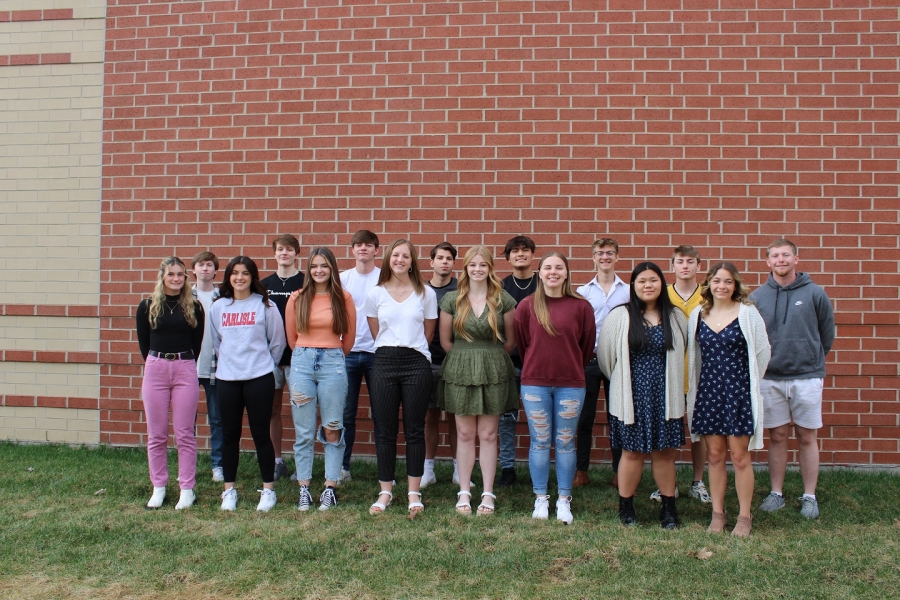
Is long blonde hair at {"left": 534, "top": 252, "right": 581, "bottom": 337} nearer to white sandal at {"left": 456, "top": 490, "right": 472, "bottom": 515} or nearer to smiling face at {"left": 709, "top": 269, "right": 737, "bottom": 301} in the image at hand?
smiling face at {"left": 709, "top": 269, "right": 737, "bottom": 301}

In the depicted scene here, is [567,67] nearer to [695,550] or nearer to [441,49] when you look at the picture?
[441,49]

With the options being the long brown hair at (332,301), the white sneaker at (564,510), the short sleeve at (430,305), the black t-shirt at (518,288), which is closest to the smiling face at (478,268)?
the short sleeve at (430,305)

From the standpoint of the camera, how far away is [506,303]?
5219mm

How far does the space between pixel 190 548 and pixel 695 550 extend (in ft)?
10.3

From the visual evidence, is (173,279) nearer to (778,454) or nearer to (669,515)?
(669,515)

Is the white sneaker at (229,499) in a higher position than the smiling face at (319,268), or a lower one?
lower

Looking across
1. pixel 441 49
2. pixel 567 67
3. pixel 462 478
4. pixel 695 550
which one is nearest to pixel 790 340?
pixel 695 550

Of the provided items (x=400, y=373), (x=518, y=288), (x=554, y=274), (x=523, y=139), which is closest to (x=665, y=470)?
(x=554, y=274)

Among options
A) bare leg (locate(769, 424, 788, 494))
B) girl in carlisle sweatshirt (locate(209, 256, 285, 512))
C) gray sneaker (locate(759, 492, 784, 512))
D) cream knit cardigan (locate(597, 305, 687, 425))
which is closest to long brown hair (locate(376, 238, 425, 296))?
girl in carlisle sweatshirt (locate(209, 256, 285, 512))

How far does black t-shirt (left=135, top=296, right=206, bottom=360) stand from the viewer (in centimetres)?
522

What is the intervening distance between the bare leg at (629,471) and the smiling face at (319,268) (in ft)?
8.32

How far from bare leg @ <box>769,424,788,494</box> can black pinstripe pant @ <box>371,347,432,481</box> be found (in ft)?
8.73

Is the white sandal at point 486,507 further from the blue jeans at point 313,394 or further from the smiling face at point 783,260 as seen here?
the smiling face at point 783,260

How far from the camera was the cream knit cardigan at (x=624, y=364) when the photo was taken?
4.62 m
